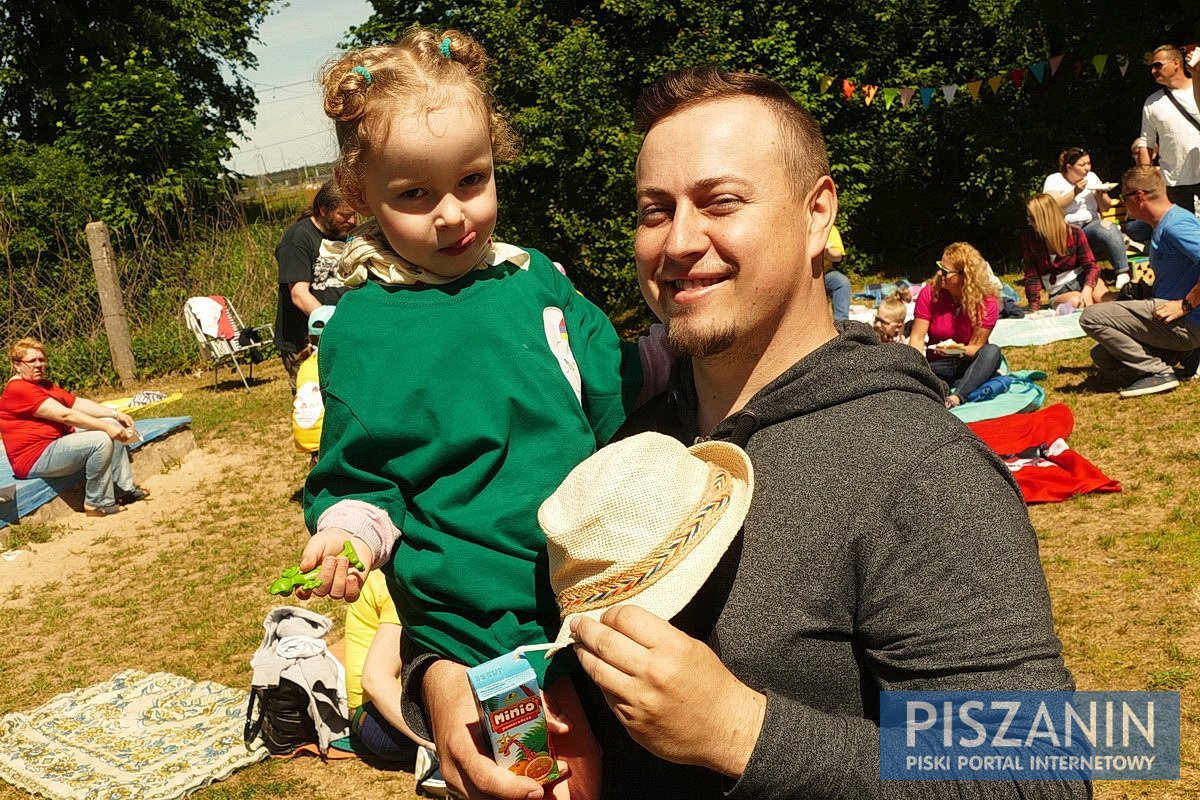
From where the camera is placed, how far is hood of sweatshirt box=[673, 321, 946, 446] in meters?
1.80

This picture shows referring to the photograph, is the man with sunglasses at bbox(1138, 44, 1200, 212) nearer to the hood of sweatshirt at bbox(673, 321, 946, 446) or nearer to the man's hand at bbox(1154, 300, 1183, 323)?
the man's hand at bbox(1154, 300, 1183, 323)

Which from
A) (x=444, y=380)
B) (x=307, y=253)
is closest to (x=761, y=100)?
(x=444, y=380)

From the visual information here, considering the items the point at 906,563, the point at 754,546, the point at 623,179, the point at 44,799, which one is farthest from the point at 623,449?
the point at 623,179

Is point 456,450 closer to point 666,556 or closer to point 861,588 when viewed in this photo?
point 666,556

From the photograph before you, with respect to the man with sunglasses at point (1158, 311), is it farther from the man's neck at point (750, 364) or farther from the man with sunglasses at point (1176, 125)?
the man's neck at point (750, 364)

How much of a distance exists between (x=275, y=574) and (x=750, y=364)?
679 cm

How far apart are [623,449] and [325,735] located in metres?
4.38

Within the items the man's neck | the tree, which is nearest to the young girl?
the man's neck

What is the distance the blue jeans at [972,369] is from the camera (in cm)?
895

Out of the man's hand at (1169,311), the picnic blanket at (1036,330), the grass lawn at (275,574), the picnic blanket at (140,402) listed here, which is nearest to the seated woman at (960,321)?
the grass lawn at (275,574)

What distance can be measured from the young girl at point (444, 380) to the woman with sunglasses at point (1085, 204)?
11229 millimetres

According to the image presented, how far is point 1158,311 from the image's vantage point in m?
Answer: 8.41

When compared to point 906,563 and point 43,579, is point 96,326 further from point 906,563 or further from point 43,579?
point 906,563

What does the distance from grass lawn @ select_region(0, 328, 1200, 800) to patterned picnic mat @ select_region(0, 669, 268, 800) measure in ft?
0.49
